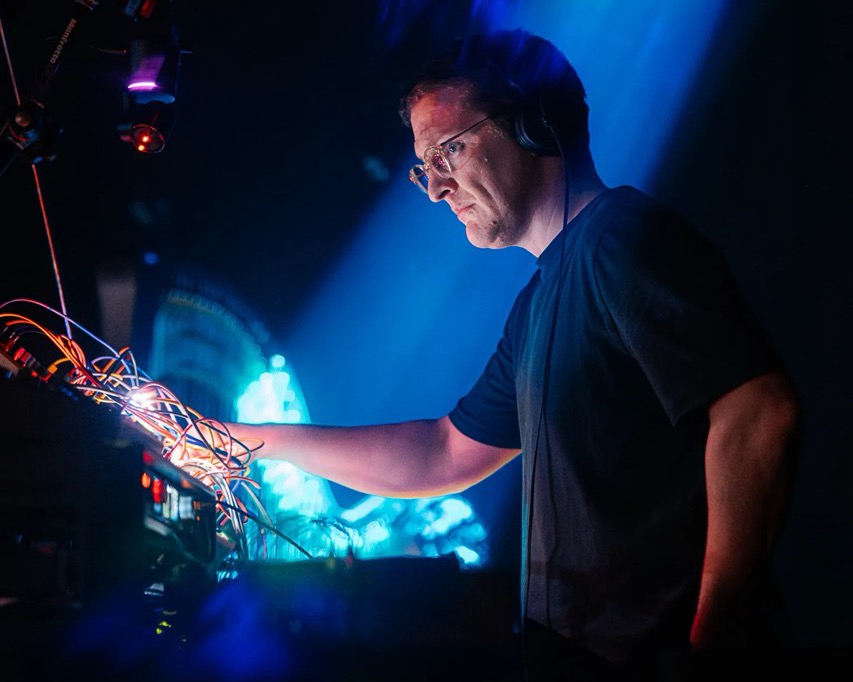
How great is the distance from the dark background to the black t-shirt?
4.06ft

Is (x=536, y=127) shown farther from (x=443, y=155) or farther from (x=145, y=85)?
(x=145, y=85)

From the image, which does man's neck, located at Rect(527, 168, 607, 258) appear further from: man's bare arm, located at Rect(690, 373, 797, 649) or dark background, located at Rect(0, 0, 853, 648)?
dark background, located at Rect(0, 0, 853, 648)

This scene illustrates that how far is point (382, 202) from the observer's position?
2.97 metres

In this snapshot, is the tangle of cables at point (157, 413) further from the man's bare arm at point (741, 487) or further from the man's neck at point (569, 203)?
the man's neck at point (569, 203)

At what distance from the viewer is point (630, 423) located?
3.48 feet

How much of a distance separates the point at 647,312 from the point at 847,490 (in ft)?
5.55

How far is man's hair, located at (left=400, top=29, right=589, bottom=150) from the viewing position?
141 cm

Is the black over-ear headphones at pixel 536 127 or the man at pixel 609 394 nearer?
the man at pixel 609 394

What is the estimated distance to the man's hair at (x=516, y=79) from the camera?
1.41 metres

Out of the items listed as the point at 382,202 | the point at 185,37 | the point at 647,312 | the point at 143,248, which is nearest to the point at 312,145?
the point at 382,202

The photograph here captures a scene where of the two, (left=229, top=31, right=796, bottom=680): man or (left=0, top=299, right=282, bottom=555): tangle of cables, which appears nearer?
(left=229, top=31, right=796, bottom=680): man

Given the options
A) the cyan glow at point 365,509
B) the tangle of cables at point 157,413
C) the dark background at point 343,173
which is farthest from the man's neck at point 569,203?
the cyan glow at point 365,509

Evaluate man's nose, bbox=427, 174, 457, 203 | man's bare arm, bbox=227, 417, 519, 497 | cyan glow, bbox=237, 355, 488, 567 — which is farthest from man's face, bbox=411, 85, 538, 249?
cyan glow, bbox=237, 355, 488, 567

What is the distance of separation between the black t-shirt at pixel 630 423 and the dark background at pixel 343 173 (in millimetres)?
1237
